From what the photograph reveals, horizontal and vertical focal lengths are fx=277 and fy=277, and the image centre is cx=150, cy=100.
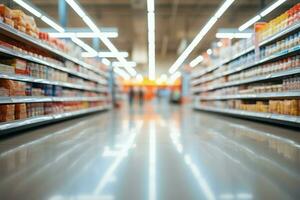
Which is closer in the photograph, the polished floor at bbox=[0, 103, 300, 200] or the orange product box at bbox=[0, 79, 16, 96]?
the polished floor at bbox=[0, 103, 300, 200]

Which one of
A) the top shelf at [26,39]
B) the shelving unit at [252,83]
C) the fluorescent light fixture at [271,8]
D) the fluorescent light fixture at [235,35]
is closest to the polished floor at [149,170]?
the top shelf at [26,39]

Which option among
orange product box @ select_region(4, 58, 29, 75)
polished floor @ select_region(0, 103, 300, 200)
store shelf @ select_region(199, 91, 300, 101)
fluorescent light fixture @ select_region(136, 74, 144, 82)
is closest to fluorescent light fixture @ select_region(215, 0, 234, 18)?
store shelf @ select_region(199, 91, 300, 101)

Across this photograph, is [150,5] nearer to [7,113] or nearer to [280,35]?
[280,35]

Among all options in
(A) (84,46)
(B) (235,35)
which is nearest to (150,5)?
(B) (235,35)

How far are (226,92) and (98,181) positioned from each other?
7415 mm

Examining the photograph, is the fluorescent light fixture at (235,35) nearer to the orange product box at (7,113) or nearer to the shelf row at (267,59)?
the shelf row at (267,59)

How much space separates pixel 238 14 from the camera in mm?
11695

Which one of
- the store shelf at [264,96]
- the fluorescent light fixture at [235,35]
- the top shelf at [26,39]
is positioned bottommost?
the store shelf at [264,96]

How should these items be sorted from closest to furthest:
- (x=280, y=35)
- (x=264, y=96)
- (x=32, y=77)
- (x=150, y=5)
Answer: (x=32, y=77)
(x=280, y=35)
(x=264, y=96)
(x=150, y=5)

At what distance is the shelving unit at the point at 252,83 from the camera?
4773 mm

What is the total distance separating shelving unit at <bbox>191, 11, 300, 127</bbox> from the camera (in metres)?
4.77

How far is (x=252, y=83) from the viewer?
7.11 metres

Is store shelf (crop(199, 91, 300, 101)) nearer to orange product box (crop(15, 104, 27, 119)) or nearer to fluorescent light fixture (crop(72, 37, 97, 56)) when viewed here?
orange product box (crop(15, 104, 27, 119))

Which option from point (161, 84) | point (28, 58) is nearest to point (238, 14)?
point (28, 58)
